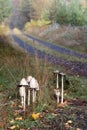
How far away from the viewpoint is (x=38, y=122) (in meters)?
2.97

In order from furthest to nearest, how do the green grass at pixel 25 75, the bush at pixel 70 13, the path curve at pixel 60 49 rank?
the path curve at pixel 60 49, the bush at pixel 70 13, the green grass at pixel 25 75

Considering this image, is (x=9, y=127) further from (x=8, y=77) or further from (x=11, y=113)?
(x=8, y=77)

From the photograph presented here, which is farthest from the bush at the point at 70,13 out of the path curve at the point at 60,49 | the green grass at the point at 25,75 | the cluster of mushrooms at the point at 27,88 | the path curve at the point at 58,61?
the cluster of mushrooms at the point at 27,88

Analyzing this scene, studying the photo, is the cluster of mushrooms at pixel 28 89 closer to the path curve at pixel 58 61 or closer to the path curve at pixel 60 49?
the path curve at pixel 58 61

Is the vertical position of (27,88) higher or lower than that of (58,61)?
lower

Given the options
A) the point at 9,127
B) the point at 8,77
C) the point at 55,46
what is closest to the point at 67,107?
the point at 9,127

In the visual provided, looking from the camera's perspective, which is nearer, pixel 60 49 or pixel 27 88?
pixel 27 88

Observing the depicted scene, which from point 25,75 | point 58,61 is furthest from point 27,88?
point 58,61

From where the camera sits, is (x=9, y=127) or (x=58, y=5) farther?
(x=58, y=5)

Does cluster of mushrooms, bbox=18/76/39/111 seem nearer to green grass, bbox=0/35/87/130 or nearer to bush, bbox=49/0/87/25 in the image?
green grass, bbox=0/35/87/130

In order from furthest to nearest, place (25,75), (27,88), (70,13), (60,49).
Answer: (60,49) → (70,13) → (25,75) → (27,88)

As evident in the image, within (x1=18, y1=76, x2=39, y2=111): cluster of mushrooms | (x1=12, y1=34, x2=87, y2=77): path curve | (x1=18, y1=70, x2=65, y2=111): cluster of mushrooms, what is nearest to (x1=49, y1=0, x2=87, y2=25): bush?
(x1=12, y1=34, x2=87, y2=77): path curve

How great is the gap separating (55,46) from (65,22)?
452 millimetres

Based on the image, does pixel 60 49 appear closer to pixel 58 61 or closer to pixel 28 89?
pixel 58 61
